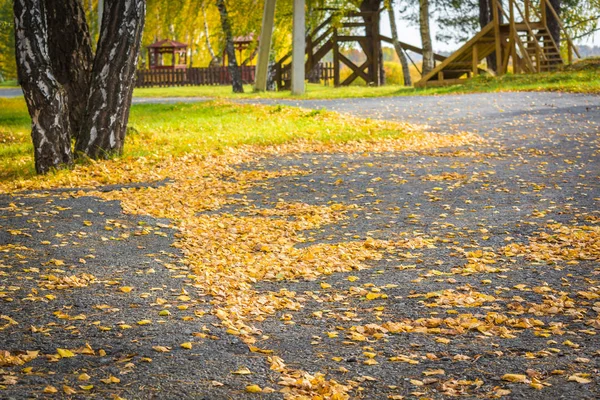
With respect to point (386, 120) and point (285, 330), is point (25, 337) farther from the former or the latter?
point (386, 120)

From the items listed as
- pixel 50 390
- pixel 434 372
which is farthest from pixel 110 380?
pixel 434 372

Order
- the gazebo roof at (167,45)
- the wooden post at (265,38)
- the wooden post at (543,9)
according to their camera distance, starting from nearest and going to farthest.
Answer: the wooden post at (543,9)
the wooden post at (265,38)
the gazebo roof at (167,45)

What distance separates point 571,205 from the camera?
9.10 m

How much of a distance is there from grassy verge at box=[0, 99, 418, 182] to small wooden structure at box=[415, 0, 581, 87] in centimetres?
1015

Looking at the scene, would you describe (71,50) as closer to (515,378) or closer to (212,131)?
(212,131)

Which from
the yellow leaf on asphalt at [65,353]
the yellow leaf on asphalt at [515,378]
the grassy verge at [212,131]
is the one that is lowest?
the yellow leaf on asphalt at [515,378]

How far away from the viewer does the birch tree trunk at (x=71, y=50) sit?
13.5 m

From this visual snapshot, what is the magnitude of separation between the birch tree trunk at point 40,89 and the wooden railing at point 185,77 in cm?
3548

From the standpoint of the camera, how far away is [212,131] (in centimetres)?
1678

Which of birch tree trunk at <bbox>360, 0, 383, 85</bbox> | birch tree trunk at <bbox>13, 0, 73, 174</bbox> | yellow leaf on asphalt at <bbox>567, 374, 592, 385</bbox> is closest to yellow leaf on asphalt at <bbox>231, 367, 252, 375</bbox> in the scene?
yellow leaf on asphalt at <bbox>567, 374, 592, 385</bbox>

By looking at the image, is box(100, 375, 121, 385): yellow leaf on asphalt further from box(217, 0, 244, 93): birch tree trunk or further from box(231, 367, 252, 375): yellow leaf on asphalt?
box(217, 0, 244, 93): birch tree trunk

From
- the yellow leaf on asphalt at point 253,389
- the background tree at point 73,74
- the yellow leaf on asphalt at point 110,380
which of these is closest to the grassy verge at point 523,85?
the background tree at point 73,74

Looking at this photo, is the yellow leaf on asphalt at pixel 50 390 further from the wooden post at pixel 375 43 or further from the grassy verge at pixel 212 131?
the wooden post at pixel 375 43

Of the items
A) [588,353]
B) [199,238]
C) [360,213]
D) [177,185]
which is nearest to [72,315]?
[199,238]
